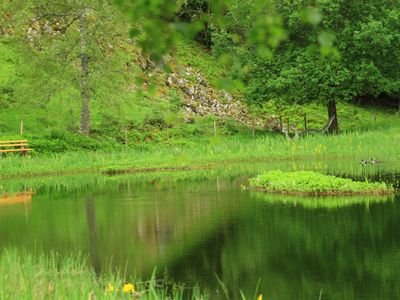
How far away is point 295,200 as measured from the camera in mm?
24906

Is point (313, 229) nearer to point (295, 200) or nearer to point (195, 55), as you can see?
point (295, 200)

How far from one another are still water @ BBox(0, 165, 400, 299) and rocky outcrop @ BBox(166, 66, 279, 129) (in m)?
23.5

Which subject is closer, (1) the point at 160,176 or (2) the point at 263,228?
(2) the point at 263,228

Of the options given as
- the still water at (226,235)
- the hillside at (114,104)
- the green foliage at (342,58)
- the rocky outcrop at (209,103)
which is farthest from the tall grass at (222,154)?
the rocky outcrop at (209,103)

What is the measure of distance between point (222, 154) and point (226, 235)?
2156cm

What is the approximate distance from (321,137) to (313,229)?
24244mm

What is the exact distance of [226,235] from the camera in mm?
19016

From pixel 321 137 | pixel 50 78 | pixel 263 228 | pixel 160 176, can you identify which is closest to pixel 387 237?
pixel 263 228

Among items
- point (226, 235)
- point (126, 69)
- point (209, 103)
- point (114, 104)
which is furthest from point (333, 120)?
point (226, 235)

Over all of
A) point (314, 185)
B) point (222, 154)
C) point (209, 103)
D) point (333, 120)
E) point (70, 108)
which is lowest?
point (314, 185)

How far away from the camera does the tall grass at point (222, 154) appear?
122 feet

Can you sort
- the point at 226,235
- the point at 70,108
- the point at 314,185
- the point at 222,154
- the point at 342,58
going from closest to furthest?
the point at 226,235 < the point at 314,185 < the point at 222,154 < the point at 70,108 < the point at 342,58

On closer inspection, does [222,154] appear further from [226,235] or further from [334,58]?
[226,235]

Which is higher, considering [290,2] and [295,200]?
[290,2]
